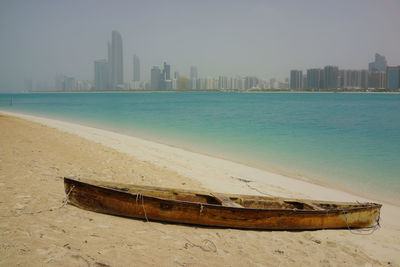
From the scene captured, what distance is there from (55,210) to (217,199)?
3.02 meters

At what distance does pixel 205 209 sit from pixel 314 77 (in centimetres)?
20469

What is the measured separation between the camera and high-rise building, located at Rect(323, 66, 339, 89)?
184 meters

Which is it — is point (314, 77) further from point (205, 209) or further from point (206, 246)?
point (206, 246)

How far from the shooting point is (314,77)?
627 feet

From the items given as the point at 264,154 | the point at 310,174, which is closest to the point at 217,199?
the point at 310,174

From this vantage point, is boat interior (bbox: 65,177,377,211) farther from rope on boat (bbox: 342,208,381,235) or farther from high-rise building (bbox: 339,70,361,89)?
high-rise building (bbox: 339,70,361,89)

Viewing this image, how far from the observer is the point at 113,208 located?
17.3ft

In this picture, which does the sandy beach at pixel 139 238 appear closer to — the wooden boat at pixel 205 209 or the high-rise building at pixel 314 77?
the wooden boat at pixel 205 209

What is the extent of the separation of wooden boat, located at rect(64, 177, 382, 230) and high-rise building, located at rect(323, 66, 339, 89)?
654 ft

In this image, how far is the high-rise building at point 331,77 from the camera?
18388cm

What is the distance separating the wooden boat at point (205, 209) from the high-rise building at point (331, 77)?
7849 inches

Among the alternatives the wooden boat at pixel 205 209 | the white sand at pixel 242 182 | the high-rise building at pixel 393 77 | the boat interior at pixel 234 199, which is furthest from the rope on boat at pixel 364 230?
the high-rise building at pixel 393 77

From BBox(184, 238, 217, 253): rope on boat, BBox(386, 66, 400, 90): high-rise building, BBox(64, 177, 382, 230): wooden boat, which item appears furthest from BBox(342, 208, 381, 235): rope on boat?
BBox(386, 66, 400, 90): high-rise building

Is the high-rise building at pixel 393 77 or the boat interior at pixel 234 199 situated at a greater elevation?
the high-rise building at pixel 393 77
